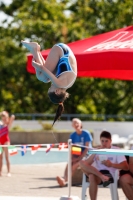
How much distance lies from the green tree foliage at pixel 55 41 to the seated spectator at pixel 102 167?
22.1 meters

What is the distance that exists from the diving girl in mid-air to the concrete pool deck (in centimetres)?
371

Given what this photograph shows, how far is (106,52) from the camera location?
865 centimetres

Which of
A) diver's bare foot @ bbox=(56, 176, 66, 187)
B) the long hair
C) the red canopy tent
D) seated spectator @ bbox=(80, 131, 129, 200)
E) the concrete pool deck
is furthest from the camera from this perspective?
diver's bare foot @ bbox=(56, 176, 66, 187)

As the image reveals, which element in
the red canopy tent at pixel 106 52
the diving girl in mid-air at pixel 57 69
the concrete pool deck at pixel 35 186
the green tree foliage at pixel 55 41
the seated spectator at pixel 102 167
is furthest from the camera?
the green tree foliage at pixel 55 41

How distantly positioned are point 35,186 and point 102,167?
2.85 meters

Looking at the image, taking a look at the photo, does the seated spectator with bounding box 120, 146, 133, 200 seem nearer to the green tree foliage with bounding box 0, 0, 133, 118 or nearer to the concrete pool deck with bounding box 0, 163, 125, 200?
the concrete pool deck with bounding box 0, 163, 125, 200

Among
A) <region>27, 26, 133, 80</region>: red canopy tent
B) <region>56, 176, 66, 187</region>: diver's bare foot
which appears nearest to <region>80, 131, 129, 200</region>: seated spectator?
<region>27, 26, 133, 80</region>: red canopy tent

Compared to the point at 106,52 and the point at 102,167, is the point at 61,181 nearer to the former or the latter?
the point at 102,167

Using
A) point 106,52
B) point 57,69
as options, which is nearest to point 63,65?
point 57,69

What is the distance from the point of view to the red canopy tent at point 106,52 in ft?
27.7

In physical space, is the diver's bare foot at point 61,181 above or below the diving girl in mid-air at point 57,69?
below

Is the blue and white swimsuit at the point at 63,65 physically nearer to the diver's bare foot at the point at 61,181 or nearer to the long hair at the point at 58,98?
the long hair at the point at 58,98

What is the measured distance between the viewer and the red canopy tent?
845cm

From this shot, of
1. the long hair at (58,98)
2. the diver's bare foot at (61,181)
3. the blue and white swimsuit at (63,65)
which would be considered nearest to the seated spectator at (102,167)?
the diver's bare foot at (61,181)
